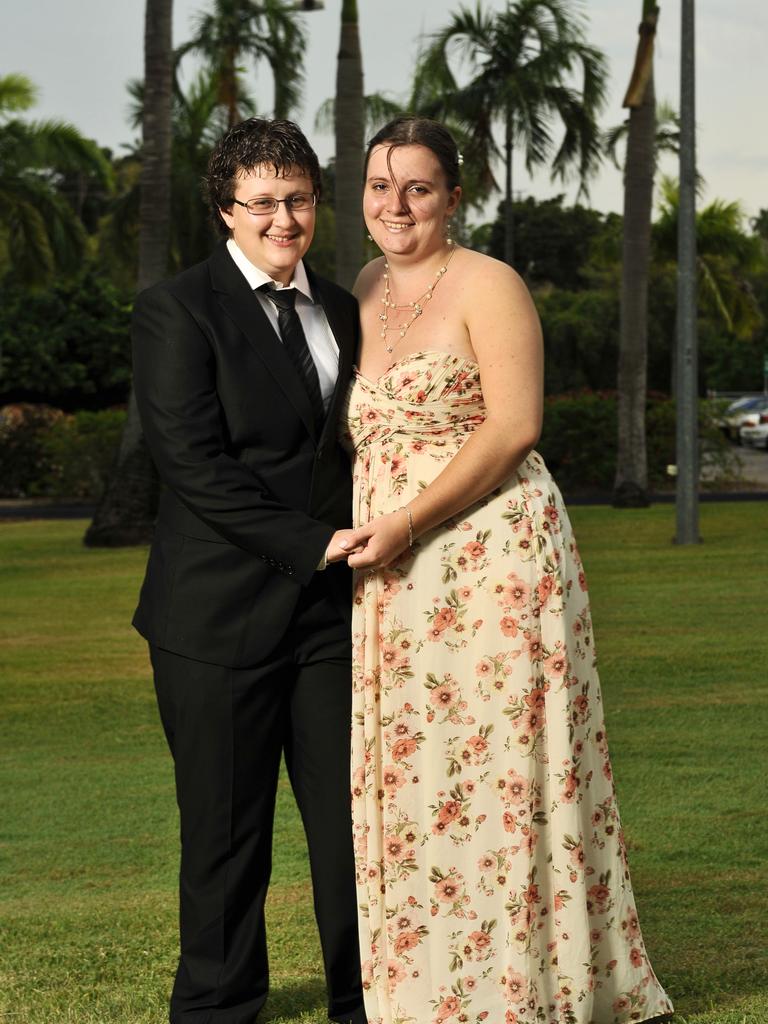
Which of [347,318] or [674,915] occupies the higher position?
[347,318]

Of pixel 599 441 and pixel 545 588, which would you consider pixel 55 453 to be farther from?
pixel 545 588

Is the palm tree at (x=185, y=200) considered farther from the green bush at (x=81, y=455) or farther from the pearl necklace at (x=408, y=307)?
the pearl necklace at (x=408, y=307)

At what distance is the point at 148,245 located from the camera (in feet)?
61.8

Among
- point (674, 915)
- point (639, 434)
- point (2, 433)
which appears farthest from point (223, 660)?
point (2, 433)

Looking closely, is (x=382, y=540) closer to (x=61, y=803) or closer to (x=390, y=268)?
(x=390, y=268)

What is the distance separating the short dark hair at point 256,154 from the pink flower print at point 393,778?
4.59ft

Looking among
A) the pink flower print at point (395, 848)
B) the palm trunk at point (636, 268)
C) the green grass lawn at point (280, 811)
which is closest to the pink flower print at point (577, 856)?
the pink flower print at point (395, 848)

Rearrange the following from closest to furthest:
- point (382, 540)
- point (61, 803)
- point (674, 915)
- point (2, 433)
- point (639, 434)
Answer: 1. point (382, 540)
2. point (674, 915)
3. point (61, 803)
4. point (639, 434)
5. point (2, 433)

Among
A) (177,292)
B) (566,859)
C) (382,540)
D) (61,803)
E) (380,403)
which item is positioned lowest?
(61,803)

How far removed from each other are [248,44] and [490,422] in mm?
28802

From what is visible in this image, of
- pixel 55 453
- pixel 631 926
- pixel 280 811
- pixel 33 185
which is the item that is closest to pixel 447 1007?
pixel 631 926

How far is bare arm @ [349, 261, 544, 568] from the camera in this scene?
3.71 metres

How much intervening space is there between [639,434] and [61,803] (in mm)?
16395

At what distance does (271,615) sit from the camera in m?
3.80
